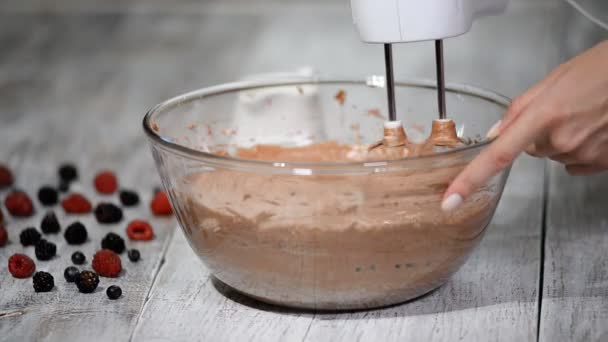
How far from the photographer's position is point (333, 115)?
1.37m

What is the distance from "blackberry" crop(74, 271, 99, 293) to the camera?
1.11m

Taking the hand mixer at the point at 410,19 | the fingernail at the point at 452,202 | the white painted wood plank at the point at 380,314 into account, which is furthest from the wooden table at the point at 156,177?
the hand mixer at the point at 410,19

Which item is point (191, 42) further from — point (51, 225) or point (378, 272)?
point (378, 272)

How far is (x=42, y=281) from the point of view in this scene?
44.1 inches

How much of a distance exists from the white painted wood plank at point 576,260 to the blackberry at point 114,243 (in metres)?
0.63

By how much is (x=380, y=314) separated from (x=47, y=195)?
2.28 feet

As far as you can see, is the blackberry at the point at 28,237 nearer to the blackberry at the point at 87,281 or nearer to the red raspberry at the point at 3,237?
the red raspberry at the point at 3,237

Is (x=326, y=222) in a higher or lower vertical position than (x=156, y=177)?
higher

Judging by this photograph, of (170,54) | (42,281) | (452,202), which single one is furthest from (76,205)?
(170,54)

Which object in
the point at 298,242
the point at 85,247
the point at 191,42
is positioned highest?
the point at 298,242

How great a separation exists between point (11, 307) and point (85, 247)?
208 mm

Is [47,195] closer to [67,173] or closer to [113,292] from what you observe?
[67,173]

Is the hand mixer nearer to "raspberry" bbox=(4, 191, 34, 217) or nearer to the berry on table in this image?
"raspberry" bbox=(4, 191, 34, 217)

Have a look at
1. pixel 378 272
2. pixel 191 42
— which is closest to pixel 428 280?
pixel 378 272
